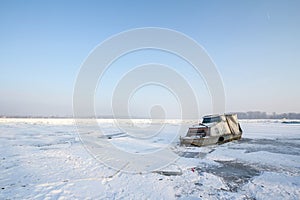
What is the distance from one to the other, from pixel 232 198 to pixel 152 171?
3122mm

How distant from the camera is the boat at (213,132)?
1261 cm

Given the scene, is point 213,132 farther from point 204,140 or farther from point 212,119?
point 212,119

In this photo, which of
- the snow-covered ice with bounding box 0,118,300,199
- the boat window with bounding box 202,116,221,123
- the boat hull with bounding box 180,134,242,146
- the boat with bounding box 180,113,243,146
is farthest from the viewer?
the boat window with bounding box 202,116,221,123

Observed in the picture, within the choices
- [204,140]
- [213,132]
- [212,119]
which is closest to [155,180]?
[204,140]

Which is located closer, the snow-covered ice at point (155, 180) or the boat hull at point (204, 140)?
the snow-covered ice at point (155, 180)

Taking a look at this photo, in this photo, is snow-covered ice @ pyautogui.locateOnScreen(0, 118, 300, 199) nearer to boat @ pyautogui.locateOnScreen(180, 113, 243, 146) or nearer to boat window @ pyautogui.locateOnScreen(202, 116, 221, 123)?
boat @ pyautogui.locateOnScreen(180, 113, 243, 146)

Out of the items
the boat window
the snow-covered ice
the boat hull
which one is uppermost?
the boat window

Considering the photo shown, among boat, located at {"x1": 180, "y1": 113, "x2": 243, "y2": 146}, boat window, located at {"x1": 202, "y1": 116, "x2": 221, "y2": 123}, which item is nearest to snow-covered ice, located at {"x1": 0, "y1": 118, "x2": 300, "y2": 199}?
boat, located at {"x1": 180, "y1": 113, "x2": 243, "y2": 146}

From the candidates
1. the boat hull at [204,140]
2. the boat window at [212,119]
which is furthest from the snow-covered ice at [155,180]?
the boat window at [212,119]

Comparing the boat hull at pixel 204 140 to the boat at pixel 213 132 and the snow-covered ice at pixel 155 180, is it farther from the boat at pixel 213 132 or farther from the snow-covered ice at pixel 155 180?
A: the snow-covered ice at pixel 155 180

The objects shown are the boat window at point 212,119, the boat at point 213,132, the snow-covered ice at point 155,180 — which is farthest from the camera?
the boat window at point 212,119

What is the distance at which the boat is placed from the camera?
41.4 feet

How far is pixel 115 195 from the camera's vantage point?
4.75 meters

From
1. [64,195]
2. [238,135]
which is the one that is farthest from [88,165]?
[238,135]
